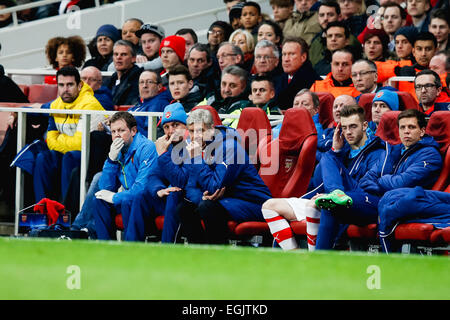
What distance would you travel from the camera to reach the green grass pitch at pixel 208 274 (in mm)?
6297

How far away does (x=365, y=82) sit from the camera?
33.0ft

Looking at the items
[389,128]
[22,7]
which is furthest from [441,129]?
[22,7]

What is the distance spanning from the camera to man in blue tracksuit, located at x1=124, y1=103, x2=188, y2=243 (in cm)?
916

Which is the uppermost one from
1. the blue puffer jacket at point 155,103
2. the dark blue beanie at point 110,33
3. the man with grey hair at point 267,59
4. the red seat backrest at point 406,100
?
the dark blue beanie at point 110,33

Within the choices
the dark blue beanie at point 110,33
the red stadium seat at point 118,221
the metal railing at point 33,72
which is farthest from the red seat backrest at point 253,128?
the dark blue beanie at point 110,33

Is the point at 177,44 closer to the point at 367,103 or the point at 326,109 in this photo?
the point at 326,109

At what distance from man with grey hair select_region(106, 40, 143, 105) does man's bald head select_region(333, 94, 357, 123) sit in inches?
120

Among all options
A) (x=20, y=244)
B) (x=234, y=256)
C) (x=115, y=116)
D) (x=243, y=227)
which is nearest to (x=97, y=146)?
(x=115, y=116)

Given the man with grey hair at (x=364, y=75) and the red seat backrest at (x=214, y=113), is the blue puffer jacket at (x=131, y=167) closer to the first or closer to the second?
the red seat backrest at (x=214, y=113)

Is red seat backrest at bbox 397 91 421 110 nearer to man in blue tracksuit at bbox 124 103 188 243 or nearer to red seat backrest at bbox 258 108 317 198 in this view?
red seat backrest at bbox 258 108 317 198

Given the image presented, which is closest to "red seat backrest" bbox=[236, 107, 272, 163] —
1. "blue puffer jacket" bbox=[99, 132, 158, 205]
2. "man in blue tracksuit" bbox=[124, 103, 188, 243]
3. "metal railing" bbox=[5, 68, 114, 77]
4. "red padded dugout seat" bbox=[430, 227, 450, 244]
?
"man in blue tracksuit" bbox=[124, 103, 188, 243]

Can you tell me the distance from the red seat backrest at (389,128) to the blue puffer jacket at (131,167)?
2022mm

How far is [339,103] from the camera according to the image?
30.6 feet

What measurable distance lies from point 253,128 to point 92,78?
2808 millimetres
